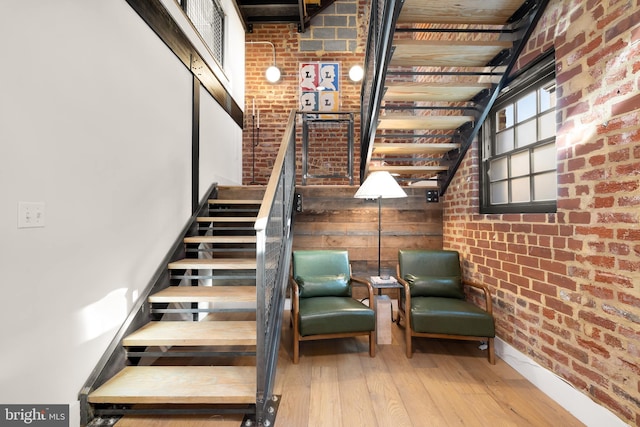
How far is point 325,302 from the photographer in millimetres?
2678

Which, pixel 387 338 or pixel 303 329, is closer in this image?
pixel 303 329

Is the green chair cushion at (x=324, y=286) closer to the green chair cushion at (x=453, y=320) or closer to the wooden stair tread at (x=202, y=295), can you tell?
the wooden stair tread at (x=202, y=295)

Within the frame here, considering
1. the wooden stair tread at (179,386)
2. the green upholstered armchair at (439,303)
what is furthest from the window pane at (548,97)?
the wooden stair tread at (179,386)

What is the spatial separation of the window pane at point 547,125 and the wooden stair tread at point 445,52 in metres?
0.62

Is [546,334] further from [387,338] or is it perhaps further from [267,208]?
[267,208]

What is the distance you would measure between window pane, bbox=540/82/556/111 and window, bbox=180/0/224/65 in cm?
334

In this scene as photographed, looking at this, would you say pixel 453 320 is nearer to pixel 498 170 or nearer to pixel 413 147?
pixel 498 170

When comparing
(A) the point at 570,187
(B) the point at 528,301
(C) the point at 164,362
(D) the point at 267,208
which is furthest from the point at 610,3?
(C) the point at 164,362

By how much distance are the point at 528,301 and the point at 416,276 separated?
97 centimetres

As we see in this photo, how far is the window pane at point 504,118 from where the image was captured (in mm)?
2604

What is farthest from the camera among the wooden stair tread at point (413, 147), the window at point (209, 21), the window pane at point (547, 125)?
the window at point (209, 21)

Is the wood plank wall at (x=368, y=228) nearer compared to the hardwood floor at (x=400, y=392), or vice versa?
the hardwood floor at (x=400, y=392)

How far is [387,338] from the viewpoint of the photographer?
2812 mm

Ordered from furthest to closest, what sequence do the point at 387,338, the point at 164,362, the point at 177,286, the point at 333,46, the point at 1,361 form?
1. the point at 333,46
2. the point at 387,338
3. the point at 177,286
4. the point at 164,362
5. the point at 1,361
